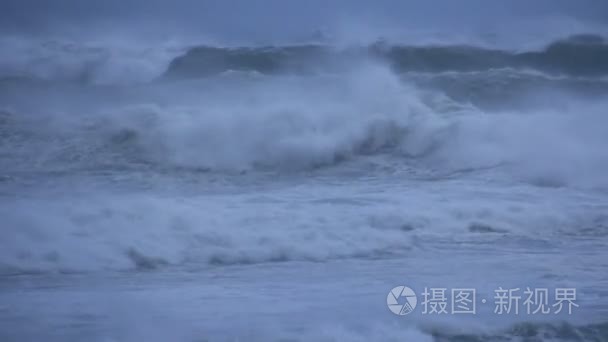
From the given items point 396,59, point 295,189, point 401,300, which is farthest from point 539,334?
point 396,59

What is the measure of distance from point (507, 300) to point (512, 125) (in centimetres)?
543

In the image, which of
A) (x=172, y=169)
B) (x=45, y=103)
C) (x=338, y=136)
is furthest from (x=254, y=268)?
(x=45, y=103)

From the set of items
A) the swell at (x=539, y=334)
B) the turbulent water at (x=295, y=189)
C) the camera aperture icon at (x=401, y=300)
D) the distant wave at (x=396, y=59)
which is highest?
the distant wave at (x=396, y=59)

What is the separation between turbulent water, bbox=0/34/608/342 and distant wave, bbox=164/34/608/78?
50mm

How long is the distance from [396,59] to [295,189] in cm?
659

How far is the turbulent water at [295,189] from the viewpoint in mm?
4305

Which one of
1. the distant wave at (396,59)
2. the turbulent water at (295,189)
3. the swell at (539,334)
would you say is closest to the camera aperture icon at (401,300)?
the turbulent water at (295,189)

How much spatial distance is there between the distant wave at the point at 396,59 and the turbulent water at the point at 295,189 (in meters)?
0.05

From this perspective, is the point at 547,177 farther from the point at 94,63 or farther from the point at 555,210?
the point at 94,63

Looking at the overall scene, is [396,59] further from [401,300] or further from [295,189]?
[401,300]

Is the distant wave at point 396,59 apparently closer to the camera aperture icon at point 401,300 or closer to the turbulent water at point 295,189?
the turbulent water at point 295,189

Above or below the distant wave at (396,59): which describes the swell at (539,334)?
below

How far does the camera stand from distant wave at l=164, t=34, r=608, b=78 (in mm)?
13234

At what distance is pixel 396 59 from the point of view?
44.4ft
